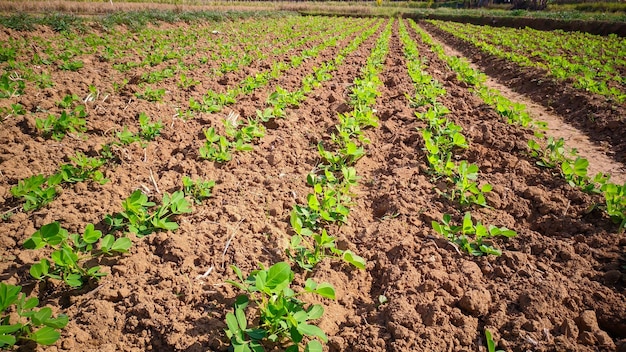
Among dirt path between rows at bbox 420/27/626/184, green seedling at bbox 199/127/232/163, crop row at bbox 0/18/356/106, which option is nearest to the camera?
green seedling at bbox 199/127/232/163

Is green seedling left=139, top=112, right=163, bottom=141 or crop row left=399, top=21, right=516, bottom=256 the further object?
green seedling left=139, top=112, right=163, bottom=141

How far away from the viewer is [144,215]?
2129 millimetres

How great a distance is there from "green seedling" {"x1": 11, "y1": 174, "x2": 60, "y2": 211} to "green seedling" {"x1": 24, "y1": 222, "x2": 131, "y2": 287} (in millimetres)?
578

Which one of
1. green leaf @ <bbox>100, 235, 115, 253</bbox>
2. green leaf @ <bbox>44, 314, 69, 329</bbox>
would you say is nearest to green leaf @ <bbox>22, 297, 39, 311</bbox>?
green leaf @ <bbox>44, 314, 69, 329</bbox>

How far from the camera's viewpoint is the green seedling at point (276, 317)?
137 centimetres

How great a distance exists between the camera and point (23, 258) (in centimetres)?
179

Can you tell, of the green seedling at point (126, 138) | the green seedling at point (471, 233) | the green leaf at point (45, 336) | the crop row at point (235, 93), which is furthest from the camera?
the crop row at point (235, 93)

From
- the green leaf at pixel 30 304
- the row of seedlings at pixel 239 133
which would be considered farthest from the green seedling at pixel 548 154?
the green leaf at pixel 30 304

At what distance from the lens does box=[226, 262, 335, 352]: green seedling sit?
137cm

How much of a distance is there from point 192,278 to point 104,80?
496cm

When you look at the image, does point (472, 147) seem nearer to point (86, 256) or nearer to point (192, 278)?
point (192, 278)

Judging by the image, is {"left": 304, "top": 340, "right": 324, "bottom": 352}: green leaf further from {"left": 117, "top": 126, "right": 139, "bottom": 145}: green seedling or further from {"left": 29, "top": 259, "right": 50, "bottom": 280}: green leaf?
{"left": 117, "top": 126, "right": 139, "bottom": 145}: green seedling

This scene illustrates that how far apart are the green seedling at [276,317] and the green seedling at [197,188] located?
3.70ft

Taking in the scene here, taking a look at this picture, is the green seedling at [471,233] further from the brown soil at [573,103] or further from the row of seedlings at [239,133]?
the brown soil at [573,103]
